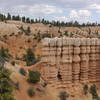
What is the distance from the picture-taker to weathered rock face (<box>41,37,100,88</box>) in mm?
28609

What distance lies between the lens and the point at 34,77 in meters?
28.1

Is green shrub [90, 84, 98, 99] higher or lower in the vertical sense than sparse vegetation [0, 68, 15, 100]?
lower

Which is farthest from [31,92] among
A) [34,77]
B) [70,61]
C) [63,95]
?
[70,61]

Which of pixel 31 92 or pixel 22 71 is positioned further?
pixel 22 71

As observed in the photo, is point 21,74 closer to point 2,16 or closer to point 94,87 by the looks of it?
point 94,87

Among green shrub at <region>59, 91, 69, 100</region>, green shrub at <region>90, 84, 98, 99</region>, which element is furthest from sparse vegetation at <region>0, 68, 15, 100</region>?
green shrub at <region>90, 84, 98, 99</region>

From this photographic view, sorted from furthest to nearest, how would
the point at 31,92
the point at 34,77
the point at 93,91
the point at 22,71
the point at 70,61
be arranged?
the point at 93,91 → the point at 22,71 → the point at 70,61 → the point at 34,77 → the point at 31,92

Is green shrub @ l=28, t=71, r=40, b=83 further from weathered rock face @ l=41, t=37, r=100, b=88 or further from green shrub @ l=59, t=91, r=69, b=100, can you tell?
green shrub @ l=59, t=91, r=69, b=100

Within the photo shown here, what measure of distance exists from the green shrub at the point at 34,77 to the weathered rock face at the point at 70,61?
2.45ft

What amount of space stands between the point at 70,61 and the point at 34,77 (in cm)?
389

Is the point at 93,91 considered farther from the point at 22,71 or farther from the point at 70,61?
the point at 22,71

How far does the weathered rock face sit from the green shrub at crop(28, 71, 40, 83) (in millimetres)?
747

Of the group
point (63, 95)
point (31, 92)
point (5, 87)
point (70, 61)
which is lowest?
point (63, 95)

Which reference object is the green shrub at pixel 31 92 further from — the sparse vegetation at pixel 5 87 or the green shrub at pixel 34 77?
the sparse vegetation at pixel 5 87
